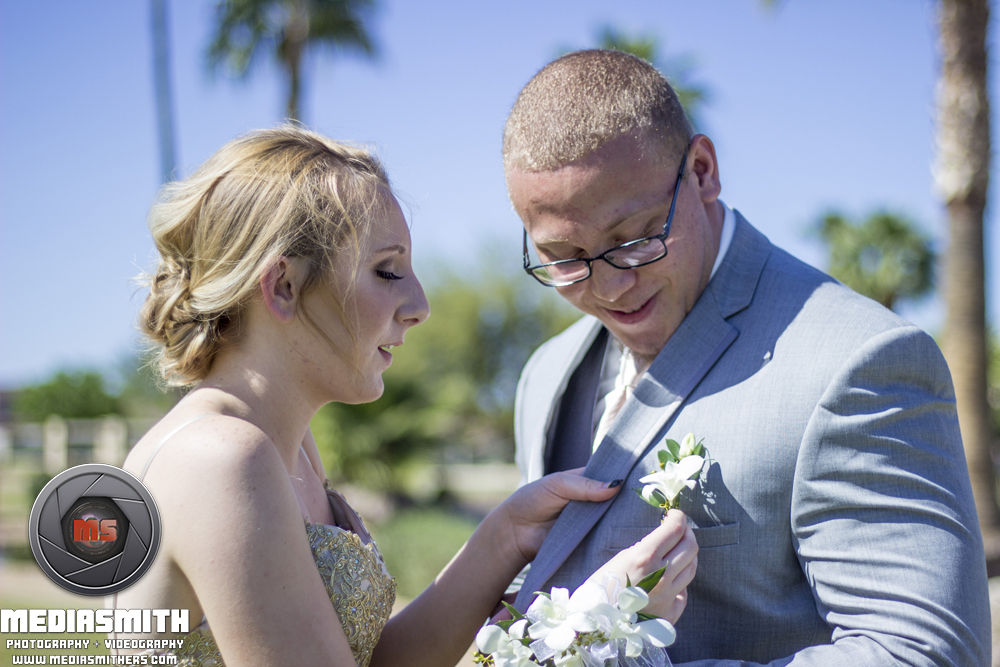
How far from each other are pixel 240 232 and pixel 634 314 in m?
1.25

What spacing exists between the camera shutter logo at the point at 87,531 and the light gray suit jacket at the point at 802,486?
1.10 metres

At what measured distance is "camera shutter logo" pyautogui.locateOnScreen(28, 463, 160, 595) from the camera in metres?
1.97

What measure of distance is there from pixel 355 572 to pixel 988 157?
858 cm

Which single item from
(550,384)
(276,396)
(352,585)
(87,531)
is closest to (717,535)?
(352,585)

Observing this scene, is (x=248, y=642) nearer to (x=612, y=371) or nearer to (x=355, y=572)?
(x=355, y=572)

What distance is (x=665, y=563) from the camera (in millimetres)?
1918

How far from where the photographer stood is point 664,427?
7.49ft

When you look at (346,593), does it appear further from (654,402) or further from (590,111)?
(590,111)

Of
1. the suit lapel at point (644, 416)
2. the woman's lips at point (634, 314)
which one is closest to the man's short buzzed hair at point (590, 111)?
the woman's lips at point (634, 314)

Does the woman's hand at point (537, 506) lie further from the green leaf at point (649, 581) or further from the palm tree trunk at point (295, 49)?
the palm tree trunk at point (295, 49)

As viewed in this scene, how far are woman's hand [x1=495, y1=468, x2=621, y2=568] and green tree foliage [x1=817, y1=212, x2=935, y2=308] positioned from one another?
2317cm

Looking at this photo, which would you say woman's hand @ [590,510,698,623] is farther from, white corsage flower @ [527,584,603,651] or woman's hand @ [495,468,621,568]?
woman's hand @ [495,468,621,568]

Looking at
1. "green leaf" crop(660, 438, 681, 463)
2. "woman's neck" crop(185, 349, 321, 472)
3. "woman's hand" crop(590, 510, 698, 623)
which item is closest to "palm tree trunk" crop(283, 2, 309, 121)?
"woman's neck" crop(185, 349, 321, 472)

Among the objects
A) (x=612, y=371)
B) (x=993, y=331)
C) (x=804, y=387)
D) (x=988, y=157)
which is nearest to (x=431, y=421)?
(x=988, y=157)
